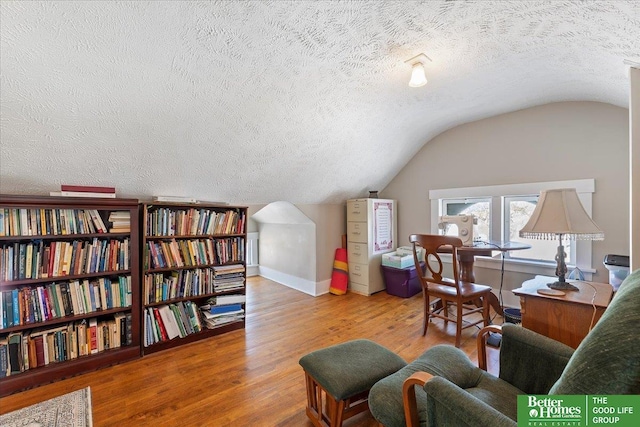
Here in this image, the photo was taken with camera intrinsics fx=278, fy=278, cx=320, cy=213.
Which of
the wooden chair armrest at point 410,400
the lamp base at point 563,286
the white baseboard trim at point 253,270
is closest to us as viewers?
the wooden chair armrest at point 410,400

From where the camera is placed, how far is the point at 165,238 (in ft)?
8.36

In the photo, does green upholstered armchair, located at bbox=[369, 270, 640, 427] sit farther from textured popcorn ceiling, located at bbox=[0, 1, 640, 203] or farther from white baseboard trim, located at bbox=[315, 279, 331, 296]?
white baseboard trim, located at bbox=[315, 279, 331, 296]

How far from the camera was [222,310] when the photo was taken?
9.13 ft

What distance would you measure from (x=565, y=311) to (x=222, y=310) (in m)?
2.66

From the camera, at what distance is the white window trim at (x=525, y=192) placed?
2.80 meters

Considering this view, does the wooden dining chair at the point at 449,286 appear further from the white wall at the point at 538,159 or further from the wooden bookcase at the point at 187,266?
the wooden bookcase at the point at 187,266

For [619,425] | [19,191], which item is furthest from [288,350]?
[19,191]

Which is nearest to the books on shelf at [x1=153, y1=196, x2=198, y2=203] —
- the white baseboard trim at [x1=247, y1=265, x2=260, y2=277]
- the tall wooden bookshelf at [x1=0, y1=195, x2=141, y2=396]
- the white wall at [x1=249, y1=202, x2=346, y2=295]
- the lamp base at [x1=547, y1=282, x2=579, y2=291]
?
the tall wooden bookshelf at [x1=0, y1=195, x2=141, y2=396]

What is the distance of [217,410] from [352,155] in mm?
2701

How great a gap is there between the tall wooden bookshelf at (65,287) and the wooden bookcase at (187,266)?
0.11 m

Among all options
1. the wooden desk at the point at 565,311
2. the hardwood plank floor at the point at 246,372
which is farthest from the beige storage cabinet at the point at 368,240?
the wooden desk at the point at 565,311

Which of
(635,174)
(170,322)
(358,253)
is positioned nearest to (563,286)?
(635,174)

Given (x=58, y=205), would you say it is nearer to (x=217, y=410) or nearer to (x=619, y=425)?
(x=217, y=410)

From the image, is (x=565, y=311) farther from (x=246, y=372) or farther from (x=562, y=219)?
(x=246, y=372)
